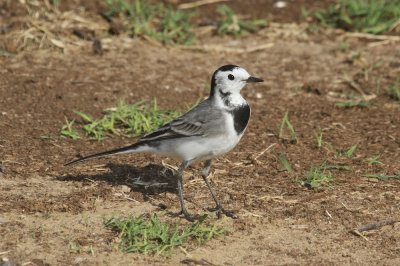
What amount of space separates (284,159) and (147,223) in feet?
7.07

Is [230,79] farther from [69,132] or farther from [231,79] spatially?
[69,132]

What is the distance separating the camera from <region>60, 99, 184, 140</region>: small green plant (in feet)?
24.7

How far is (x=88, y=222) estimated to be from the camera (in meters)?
5.35

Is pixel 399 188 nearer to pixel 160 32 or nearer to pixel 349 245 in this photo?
pixel 349 245

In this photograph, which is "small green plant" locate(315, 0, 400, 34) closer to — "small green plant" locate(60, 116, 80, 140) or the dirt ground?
the dirt ground

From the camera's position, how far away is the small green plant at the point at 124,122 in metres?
7.54

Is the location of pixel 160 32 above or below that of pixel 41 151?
above

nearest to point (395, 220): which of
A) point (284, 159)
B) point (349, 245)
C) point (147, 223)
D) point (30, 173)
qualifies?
point (349, 245)

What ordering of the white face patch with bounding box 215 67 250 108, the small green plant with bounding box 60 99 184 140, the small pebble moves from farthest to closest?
the small pebble
the small green plant with bounding box 60 99 184 140
the white face patch with bounding box 215 67 250 108

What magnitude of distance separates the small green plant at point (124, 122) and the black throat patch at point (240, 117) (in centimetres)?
196

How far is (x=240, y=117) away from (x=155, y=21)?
206 inches

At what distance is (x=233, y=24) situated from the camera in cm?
1066

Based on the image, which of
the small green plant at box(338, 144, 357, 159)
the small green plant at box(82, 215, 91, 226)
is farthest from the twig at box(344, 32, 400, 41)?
the small green plant at box(82, 215, 91, 226)

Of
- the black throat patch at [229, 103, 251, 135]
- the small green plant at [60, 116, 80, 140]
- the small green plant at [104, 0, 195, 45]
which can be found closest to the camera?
the black throat patch at [229, 103, 251, 135]
